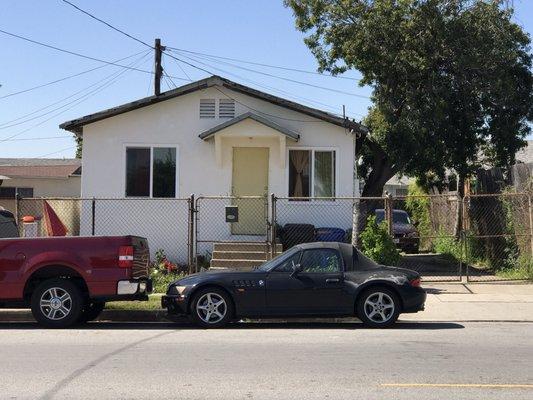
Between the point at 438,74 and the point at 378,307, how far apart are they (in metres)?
11.2

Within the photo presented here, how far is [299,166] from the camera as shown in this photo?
17969 mm

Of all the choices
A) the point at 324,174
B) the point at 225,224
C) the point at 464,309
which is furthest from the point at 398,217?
the point at 464,309

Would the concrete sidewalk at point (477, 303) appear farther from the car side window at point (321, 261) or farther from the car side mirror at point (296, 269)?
the car side mirror at point (296, 269)

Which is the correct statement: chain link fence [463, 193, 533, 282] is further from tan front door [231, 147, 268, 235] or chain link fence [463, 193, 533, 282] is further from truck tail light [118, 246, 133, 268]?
truck tail light [118, 246, 133, 268]

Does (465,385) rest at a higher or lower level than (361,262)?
lower

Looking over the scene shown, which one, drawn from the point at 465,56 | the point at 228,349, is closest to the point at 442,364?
the point at 228,349

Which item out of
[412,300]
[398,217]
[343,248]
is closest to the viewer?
[412,300]

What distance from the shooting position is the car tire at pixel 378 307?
10805 mm

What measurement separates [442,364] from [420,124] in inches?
499

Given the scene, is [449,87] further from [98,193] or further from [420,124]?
[98,193]

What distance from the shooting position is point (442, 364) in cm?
779

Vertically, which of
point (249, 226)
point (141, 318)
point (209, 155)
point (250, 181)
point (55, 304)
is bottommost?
point (141, 318)

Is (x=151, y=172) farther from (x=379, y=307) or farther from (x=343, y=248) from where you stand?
(x=379, y=307)

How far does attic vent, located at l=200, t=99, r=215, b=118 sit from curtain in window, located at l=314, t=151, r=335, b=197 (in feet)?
9.68
